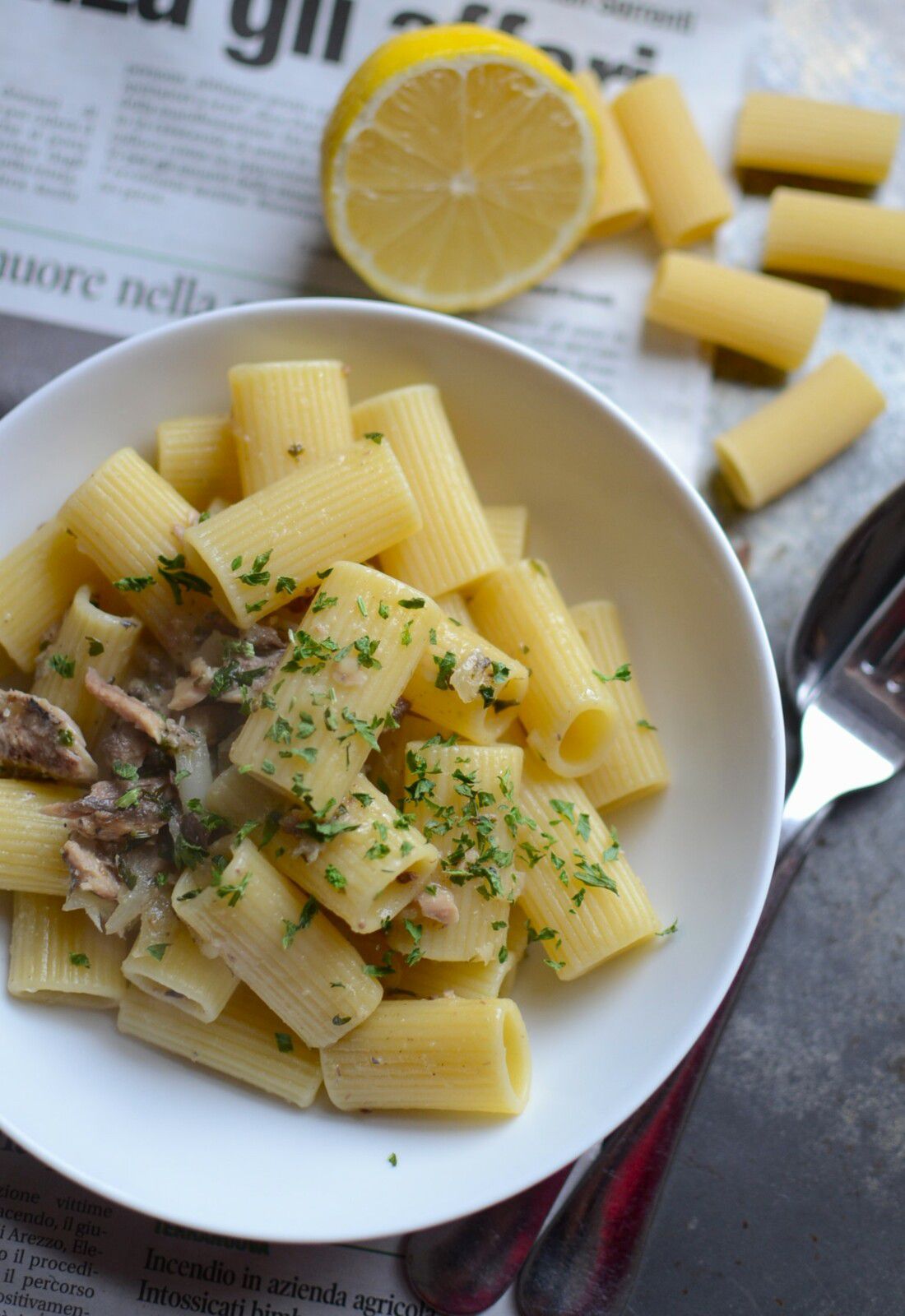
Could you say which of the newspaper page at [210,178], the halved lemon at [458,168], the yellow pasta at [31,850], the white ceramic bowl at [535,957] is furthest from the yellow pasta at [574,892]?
the halved lemon at [458,168]

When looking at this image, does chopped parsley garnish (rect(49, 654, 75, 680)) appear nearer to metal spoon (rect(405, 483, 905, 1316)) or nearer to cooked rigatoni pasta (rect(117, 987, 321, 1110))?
cooked rigatoni pasta (rect(117, 987, 321, 1110))

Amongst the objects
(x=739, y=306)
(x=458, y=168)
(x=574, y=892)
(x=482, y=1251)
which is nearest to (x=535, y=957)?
(x=574, y=892)

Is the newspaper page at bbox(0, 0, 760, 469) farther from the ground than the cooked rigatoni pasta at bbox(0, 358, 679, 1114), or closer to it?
farther from the ground

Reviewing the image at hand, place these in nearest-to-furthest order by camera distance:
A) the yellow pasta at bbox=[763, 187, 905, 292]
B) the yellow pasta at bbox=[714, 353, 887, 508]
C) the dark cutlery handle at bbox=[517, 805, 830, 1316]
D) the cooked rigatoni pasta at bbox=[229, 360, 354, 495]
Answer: the cooked rigatoni pasta at bbox=[229, 360, 354, 495] → the dark cutlery handle at bbox=[517, 805, 830, 1316] → the yellow pasta at bbox=[714, 353, 887, 508] → the yellow pasta at bbox=[763, 187, 905, 292]

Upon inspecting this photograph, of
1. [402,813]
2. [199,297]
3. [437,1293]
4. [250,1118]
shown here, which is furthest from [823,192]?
[437,1293]

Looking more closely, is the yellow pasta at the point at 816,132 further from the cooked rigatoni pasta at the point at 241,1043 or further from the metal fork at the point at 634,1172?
the cooked rigatoni pasta at the point at 241,1043

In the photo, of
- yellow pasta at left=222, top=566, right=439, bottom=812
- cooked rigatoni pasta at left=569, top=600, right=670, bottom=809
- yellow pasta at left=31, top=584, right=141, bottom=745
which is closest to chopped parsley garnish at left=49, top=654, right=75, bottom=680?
yellow pasta at left=31, top=584, right=141, bottom=745

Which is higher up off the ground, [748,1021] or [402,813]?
[402,813]

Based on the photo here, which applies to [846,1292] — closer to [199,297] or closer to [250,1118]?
[250,1118]
